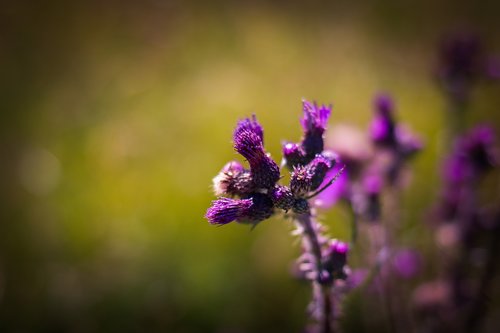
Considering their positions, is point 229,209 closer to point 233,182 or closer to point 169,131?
point 233,182

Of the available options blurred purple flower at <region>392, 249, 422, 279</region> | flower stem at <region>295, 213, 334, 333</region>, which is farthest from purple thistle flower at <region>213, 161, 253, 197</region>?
blurred purple flower at <region>392, 249, 422, 279</region>

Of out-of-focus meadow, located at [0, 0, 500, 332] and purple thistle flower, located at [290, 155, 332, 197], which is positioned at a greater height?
out-of-focus meadow, located at [0, 0, 500, 332]

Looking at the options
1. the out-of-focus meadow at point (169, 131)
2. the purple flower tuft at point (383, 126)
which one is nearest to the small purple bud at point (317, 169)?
the purple flower tuft at point (383, 126)

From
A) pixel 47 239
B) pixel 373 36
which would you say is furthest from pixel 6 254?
pixel 373 36

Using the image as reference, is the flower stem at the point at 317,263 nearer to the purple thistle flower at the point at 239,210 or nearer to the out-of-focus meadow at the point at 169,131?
the purple thistle flower at the point at 239,210

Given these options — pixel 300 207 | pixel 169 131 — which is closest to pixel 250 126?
pixel 300 207

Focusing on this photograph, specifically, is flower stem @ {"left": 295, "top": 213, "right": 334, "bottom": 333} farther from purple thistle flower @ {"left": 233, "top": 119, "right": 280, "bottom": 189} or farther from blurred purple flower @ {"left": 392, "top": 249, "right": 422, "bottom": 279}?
blurred purple flower @ {"left": 392, "top": 249, "right": 422, "bottom": 279}

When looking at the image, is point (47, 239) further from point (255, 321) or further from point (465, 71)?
point (465, 71)

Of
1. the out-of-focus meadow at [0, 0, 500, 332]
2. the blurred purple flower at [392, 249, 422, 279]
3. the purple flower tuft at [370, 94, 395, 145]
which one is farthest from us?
the out-of-focus meadow at [0, 0, 500, 332]
